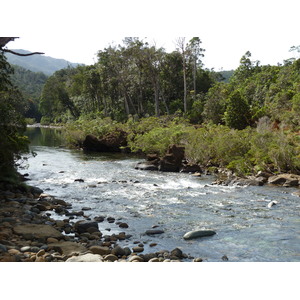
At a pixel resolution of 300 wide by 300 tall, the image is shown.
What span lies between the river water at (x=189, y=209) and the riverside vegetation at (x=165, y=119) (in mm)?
1221

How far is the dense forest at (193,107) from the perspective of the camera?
50.4ft

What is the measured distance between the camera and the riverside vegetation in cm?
915

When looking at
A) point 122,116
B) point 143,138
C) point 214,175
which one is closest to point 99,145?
point 143,138

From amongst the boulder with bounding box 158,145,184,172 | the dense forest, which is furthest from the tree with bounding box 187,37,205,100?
the boulder with bounding box 158,145,184,172

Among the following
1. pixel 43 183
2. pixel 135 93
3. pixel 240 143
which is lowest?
pixel 43 183

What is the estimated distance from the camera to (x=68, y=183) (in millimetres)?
13367

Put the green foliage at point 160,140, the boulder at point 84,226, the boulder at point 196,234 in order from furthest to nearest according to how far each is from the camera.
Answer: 1. the green foliage at point 160,140
2. the boulder at point 84,226
3. the boulder at point 196,234

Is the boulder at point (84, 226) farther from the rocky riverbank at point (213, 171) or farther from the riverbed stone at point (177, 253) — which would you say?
the rocky riverbank at point (213, 171)

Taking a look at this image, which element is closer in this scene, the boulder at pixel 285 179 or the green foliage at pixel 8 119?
the green foliage at pixel 8 119

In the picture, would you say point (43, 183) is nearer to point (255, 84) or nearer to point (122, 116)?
point (255, 84)

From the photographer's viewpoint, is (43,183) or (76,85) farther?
(76,85)

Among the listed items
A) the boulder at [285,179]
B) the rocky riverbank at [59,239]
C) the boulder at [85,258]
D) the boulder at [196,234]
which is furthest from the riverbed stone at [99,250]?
the boulder at [285,179]
